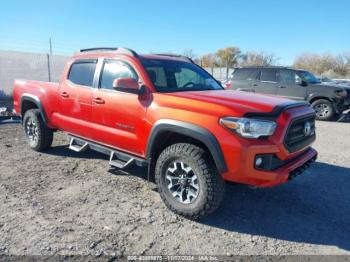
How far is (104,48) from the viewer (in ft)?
16.3

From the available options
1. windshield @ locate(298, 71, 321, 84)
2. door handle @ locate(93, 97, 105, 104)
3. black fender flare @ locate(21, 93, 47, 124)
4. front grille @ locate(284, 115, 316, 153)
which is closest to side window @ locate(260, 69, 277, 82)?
windshield @ locate(298, 71, 321, 84)

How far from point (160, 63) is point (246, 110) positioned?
5.86ft

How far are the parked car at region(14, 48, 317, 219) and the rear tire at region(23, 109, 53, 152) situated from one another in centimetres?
79

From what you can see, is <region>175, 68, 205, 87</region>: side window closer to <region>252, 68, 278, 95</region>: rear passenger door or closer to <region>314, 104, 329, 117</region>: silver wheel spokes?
<region>252, 68, 278, 95</region>: rear passenger door

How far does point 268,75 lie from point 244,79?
0.91m

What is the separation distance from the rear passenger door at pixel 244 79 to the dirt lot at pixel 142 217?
280 inches

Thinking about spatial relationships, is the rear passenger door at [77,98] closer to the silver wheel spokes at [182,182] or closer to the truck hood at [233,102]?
the truck hood at [233,102]

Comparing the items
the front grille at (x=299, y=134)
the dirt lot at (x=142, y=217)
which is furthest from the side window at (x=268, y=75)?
the front grille at (x=299, y=134)

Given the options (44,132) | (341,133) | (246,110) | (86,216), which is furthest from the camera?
(341,133)

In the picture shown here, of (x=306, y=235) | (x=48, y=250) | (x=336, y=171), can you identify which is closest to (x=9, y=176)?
(x=48, y=250)

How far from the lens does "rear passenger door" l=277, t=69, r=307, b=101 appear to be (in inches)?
448

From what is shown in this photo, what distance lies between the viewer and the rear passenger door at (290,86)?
37.3 feet

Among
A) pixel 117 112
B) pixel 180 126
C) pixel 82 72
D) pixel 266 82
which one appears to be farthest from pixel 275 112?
pixel 266 82

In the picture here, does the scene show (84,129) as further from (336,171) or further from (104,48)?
(336,171)
